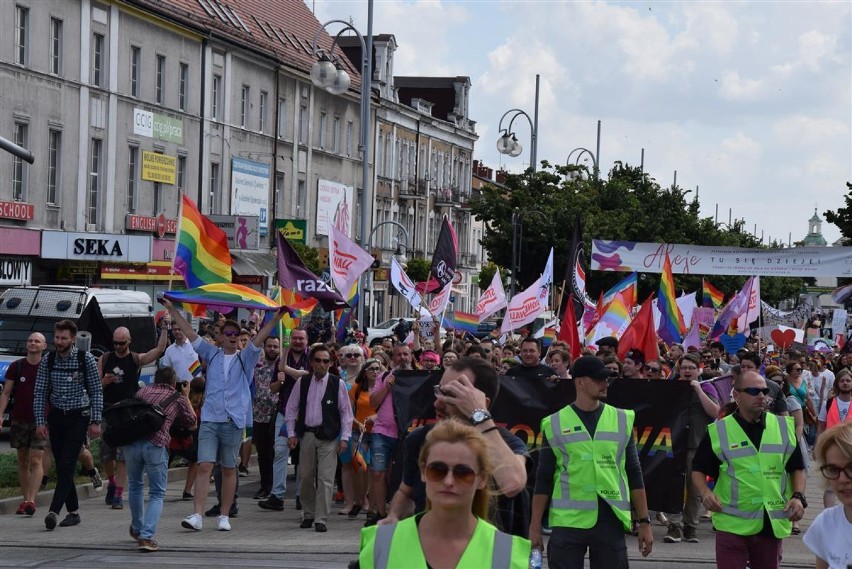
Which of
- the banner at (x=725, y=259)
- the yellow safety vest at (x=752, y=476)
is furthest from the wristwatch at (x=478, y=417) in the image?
the banner at (x=725, y=259)

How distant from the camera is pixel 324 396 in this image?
1367cm

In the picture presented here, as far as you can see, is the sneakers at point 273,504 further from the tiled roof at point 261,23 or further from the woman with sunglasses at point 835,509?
the tiled roof at point 261,23

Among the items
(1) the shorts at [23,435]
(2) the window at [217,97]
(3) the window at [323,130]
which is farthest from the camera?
(3) the window at [323,130]

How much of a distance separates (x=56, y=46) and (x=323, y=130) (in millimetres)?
21579

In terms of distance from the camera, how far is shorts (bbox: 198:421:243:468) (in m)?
13.0

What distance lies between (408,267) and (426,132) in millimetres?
14288

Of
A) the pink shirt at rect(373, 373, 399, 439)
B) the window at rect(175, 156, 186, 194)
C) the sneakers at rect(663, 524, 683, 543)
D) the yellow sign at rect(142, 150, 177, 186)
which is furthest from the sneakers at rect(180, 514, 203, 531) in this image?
the window at rect(175, 156, 186, 194)

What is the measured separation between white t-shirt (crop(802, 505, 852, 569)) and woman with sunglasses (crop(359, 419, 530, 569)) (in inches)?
59.9

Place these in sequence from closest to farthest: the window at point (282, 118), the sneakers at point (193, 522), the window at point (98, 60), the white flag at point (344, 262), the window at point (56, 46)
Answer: the sneakers at point (193, 522)
the white flag at point (344, 262)
the window at point (56, 46)
the window at point (98, 60)
the window at point (282, 118)

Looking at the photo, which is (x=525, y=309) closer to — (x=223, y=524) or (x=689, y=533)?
(x=689, y=533)

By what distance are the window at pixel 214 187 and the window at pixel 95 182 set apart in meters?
7.80

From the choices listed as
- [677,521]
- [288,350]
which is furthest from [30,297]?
[677,521]

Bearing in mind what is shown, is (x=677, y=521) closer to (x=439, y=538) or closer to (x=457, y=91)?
(x=439, y=538)

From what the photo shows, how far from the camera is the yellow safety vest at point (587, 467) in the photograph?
26.4ft
